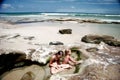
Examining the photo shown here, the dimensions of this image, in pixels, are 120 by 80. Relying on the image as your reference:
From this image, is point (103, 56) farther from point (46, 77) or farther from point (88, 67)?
point (46, 77)

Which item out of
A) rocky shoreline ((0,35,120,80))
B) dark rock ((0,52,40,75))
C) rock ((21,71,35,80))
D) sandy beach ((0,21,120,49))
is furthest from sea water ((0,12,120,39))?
rock ((21,71,35,80))

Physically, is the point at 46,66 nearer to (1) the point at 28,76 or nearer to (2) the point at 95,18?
(1) the point at 28,76

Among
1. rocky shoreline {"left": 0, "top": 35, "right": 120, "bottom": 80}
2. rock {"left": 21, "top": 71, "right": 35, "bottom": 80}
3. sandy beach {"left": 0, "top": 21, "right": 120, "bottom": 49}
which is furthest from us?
sandy beach {"left": 0, "top": 21, "right": 120, "bottom": 49}

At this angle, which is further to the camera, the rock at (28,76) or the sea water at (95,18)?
the sea water at (95,18)

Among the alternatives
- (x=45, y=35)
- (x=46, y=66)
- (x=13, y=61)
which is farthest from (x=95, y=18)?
(x=13, y=61)

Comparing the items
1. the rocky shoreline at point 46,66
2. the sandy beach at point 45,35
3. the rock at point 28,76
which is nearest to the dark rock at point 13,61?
the rocky shoreline at point 46,66

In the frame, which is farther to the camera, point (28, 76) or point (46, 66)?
point (46, 66)

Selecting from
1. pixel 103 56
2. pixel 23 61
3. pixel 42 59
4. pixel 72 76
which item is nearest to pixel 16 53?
pixel 23 61

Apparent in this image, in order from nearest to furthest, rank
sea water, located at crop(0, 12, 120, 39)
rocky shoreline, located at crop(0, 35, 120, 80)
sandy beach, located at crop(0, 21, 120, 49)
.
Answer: rocky shoreline, located at crop(0, 35, 120, 80) → sandy beach, located at crop(0, 21, 120, 49) → sea water, located at crop(0, 12, 120, 39)

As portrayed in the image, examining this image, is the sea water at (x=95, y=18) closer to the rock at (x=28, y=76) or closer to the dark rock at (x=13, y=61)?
the dark rock at (x=13, y=61)

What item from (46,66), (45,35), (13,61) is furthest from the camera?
(45,35)

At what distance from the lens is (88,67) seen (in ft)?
16.2

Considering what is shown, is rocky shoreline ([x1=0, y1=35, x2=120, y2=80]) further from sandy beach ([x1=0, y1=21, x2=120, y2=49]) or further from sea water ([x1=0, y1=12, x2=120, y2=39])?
sea water ([x1=0, y1=12, x2=120, y2=39])

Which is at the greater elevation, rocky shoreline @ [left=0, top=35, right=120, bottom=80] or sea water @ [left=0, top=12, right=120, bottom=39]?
rocky shoreline @ [left=0, top=35, right=120, bottom=80]
